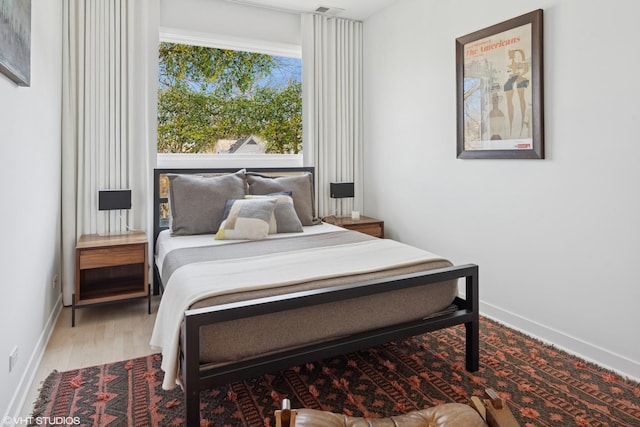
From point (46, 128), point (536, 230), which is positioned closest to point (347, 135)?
point (536, 230)

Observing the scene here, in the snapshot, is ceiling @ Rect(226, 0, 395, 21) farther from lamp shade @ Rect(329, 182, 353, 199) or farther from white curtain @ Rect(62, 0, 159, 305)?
lamp shade @ Rect(329, 182, 353, 199)

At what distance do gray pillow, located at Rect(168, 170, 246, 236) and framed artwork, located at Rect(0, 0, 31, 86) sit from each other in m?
1.47

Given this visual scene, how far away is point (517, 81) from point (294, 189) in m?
2.03

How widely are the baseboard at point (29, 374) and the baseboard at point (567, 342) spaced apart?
10.1 ft

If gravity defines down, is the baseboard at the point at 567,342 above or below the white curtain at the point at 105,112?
below

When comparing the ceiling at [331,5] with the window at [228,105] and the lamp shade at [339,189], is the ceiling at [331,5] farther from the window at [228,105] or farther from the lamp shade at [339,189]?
the lamp shade at [339,189]

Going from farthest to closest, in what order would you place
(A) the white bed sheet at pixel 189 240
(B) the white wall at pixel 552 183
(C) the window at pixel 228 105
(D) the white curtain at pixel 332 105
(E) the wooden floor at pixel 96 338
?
1. (D) the white curtain at pixel 332 105
2. (C) the window at pixel 228 105
3. (A) the white bed sheet at pixel 189 240
4. (E) the wooden floor at pixel 96 338
5. (B) the white wall at pixel 552 183

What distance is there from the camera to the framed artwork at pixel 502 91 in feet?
9.08

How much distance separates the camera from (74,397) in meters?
2.10

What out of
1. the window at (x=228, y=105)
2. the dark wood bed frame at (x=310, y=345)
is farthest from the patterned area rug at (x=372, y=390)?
the window at (x=228, y=105)

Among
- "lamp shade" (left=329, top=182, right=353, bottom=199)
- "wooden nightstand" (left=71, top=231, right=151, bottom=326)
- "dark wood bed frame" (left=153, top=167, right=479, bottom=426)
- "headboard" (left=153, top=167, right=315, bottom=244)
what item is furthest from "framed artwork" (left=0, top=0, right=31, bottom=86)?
"lamp shade" (left=329, top=182, right=353, bottom=199)

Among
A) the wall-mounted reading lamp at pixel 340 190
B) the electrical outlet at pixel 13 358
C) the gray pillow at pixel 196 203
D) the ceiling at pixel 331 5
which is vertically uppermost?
the ceiling at pixel 331 5

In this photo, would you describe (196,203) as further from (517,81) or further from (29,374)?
(517,81)

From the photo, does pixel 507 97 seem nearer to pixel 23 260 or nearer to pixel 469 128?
pixel 469 128
